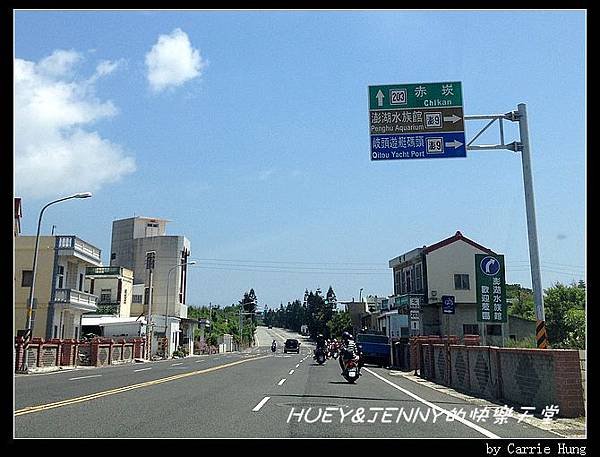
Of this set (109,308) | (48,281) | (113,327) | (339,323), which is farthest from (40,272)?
(339,323)

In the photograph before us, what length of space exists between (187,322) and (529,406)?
7285cm

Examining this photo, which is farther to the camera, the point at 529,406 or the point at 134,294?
the point at 134,294

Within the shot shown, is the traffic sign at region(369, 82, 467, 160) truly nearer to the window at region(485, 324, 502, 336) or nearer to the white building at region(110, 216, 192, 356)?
the window at region(485, 324, 502, 336)

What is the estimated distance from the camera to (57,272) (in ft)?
149

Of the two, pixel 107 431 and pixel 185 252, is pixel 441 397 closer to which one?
pixel 107 431

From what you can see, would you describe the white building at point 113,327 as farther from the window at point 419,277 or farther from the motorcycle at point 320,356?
the window at point 419,277

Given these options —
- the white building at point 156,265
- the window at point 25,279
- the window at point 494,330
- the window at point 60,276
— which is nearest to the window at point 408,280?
the window at point 494,330

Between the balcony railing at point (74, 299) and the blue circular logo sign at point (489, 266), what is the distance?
32553 mm

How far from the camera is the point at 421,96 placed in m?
17.0

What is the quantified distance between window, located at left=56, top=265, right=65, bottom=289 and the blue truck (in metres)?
21.8

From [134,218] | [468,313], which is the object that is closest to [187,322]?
[134,218]

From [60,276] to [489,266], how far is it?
33.8m

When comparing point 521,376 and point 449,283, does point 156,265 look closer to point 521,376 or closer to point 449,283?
point 449,283

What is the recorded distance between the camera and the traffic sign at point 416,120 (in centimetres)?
1684
